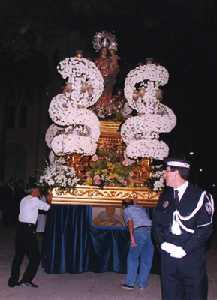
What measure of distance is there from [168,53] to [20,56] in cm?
653

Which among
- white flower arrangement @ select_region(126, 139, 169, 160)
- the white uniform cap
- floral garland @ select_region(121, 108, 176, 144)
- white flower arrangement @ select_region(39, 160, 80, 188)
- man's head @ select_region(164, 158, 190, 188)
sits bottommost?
white flower arrangement @ select_region(39, 160, 80, 188)

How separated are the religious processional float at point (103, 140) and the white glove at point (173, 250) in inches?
212

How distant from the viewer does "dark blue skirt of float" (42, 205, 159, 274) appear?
36.9 ft

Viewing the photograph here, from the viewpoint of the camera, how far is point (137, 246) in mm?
10141

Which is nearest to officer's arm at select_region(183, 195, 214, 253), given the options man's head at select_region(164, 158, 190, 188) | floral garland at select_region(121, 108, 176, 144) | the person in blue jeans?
man's head at select_region(164, 158, 190, 188)

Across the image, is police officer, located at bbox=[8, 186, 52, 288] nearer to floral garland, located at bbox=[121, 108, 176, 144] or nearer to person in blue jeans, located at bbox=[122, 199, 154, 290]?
person in blue jeans, located at bbox=[122, 199, 154, 290]

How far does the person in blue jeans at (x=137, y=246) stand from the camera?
1004 centimetres

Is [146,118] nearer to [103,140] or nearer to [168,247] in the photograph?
[103,140]

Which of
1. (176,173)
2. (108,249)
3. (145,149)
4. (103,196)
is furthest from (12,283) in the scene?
(176,173)

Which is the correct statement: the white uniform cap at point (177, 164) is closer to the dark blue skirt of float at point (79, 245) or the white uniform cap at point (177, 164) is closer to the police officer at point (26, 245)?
the police officer at point (26, 245)

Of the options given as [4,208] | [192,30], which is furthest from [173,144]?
[192,30]

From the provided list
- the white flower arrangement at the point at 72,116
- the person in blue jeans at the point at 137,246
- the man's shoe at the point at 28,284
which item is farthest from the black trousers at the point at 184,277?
the white flower arrangement at the point at 72,116

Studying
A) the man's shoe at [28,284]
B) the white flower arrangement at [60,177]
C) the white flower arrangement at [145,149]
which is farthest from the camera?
the white flower arrangement at [145,149]

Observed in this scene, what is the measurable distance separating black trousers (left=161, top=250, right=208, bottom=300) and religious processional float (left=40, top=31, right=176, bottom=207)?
211 inches
